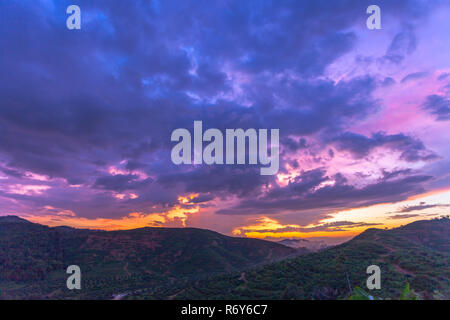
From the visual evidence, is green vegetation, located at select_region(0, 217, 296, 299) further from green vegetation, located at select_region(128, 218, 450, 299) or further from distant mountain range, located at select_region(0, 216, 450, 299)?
green vegetation, located at select_region(128, 218, 450, 299)

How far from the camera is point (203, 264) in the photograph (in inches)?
2255

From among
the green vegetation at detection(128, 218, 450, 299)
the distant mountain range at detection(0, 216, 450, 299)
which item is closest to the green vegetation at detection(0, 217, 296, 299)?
the distant mountain range at detection(0, 216, 450, 299)

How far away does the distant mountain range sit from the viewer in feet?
64.9

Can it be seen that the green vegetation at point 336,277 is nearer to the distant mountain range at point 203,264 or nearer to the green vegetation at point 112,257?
the distant mountain range at point 203,264

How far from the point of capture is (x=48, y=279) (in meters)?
40.4

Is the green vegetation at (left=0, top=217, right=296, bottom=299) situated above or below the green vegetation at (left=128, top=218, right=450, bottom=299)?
below

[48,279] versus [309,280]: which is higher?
[309,280]

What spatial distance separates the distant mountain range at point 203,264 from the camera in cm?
1978
